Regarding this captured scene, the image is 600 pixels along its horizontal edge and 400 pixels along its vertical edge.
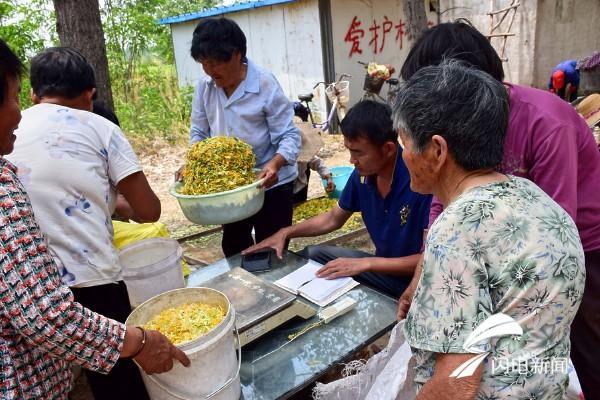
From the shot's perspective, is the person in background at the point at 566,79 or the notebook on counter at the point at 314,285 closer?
the notebook on counter at the point at 314,285

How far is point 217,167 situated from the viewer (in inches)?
Result: 103

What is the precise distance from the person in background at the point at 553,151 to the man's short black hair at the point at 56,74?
140 centimetres

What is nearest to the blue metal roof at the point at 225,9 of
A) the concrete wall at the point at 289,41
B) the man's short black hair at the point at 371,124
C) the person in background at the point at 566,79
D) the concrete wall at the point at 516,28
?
the concrete wall at the point at 289,41

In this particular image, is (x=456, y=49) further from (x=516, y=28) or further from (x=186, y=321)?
(x=516, y=28)

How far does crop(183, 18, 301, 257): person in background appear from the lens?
281cm

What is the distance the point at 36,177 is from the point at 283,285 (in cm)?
126

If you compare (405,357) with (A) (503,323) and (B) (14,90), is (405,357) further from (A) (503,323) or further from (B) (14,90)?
(B) (14,90)

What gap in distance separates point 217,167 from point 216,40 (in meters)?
0.80

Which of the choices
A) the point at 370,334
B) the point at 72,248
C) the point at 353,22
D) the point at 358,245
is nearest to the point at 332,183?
the point at 358,245

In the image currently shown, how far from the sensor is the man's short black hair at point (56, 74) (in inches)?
75.8

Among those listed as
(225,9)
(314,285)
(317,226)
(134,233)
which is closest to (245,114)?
(317,226)

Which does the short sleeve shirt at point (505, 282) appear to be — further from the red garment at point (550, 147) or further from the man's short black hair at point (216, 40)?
the man's short black hair at point (216, 40)

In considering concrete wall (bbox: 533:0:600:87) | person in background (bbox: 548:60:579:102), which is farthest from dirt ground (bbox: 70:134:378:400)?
concrete wall (bbox: 533:0:600:87)

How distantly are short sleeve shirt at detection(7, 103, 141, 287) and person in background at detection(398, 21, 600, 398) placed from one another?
1.27m
